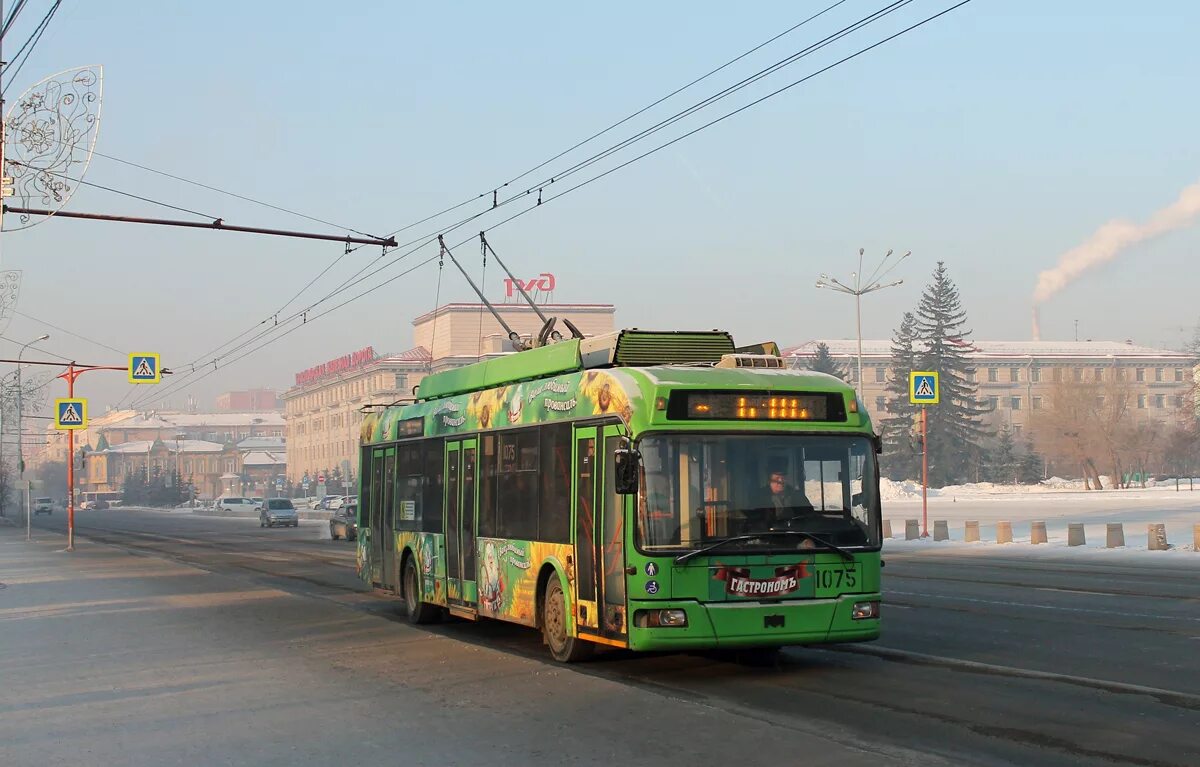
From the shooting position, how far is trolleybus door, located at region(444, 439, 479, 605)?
50.5ft

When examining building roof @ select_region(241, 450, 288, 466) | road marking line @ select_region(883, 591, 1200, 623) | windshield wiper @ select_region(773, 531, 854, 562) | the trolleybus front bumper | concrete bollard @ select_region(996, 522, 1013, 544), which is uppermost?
building roof @ select_region(241, 450, 288, 466)

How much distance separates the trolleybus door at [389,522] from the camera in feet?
60.9

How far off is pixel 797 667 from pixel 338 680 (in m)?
3.94

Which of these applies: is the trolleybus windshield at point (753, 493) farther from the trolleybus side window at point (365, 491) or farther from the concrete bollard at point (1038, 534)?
the concrete bollard at point (1038, 534)

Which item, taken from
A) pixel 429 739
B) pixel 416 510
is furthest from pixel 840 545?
pixel 416 510

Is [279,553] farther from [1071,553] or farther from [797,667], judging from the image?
[797,667]

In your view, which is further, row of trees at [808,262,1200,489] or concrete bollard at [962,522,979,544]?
row of trees at [808,262,1200,489]

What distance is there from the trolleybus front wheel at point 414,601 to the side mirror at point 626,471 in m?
6.58

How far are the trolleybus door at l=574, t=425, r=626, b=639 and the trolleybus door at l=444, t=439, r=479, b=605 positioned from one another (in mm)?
3056

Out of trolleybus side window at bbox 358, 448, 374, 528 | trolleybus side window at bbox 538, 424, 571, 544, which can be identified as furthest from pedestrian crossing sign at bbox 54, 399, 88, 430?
trolleybus side window at bbox 538, 424, 571, 544

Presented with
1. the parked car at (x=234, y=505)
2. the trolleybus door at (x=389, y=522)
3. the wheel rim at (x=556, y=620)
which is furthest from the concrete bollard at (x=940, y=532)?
the parked car at (x=234, y=505)

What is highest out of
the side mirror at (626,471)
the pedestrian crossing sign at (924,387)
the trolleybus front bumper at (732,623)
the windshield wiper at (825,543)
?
the pedestrian crossing sign at (924,387)

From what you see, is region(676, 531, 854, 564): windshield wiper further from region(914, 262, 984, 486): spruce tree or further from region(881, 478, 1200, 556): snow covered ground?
region(914, 262, 984, 486): spruce tree

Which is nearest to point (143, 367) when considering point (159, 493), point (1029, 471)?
point (1029, 471)
